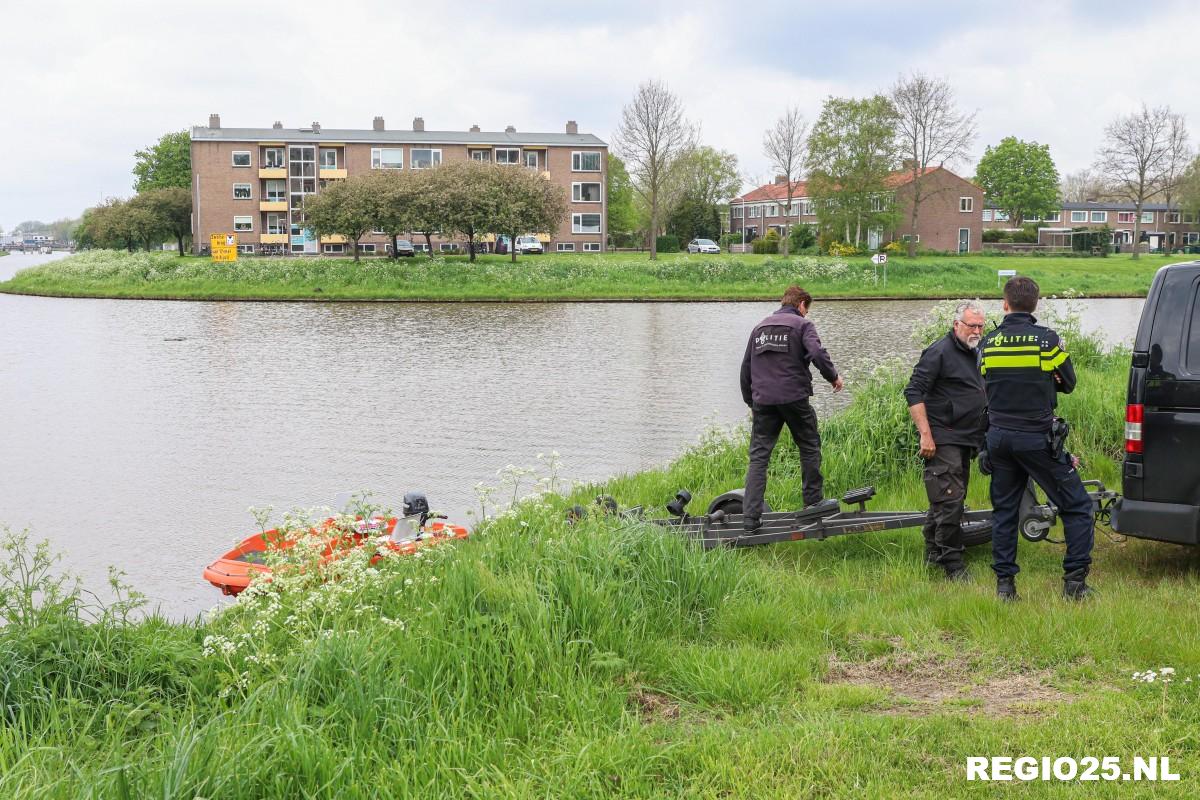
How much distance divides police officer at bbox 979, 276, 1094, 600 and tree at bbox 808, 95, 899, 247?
63486 mm

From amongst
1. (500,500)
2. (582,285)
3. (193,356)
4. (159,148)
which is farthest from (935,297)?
(159,148)

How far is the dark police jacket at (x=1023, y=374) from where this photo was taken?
6109 millimetres

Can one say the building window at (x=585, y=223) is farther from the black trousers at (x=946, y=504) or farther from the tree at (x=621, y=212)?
the black trousers at (x=946, y=504)

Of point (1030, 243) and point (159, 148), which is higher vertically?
point (159, 148)

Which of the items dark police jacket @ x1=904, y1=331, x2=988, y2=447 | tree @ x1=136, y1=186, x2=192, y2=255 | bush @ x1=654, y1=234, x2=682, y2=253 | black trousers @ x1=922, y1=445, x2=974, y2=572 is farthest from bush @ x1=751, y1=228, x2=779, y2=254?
black trousers @ x1=922, y1=445, x2=974, y2=572

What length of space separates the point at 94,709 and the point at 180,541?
4910 millimetres

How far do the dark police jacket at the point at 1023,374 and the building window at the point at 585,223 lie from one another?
76.1m

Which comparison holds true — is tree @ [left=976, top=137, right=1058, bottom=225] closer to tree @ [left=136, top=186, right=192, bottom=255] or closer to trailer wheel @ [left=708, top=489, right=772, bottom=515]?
tree @ [left=136, top=186, right=192, bottom=255]

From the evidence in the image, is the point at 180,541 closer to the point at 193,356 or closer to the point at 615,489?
the point at 615,489

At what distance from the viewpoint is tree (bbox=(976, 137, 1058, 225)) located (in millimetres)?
93188

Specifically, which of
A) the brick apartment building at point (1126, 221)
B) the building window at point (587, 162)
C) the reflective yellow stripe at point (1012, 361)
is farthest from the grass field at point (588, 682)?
the brick apartment building at point (1126, 221)

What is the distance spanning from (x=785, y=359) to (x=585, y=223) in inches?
2941

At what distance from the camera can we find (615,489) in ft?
32.3

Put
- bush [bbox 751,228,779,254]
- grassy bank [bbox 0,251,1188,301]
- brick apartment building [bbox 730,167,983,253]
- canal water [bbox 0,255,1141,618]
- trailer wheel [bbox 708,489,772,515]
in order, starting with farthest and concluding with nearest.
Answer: bush [bbox 751,228,779,254]
brick apartment building [bbox 730,167,983,253]
grassy bank [bbox 0,251,1188,301]
canal water [bbox 0,255,1141,618]
trailer wheel [bbox 708,489,772,515]
